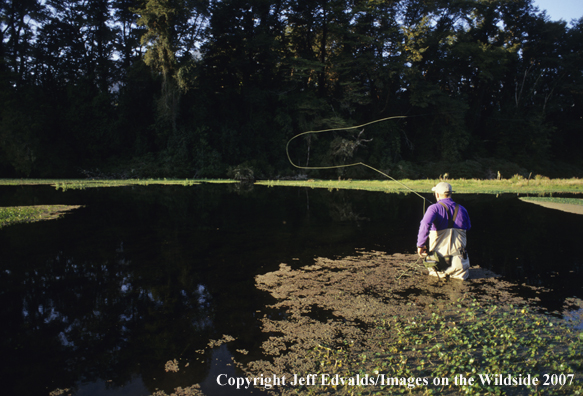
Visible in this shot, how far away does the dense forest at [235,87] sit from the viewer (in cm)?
2994

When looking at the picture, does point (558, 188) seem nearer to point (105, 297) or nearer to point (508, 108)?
point (508, 108)

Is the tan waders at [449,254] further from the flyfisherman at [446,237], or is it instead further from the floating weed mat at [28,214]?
the floating weed mat at [28,214]

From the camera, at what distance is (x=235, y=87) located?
114ft

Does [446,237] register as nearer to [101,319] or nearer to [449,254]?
[449,254]

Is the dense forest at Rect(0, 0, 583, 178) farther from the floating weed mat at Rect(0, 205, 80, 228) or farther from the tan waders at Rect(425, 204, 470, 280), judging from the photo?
the tan waders at Rect(425, 204, 470, 280)

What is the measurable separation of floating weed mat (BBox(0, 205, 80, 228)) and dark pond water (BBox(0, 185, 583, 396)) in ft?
1.95

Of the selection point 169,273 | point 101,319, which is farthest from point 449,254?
point 101,319

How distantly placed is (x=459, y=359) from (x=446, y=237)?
9.09 feet

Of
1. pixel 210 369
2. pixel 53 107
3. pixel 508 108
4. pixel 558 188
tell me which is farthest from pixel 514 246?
pixel 508 108

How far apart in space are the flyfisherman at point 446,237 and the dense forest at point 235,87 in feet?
82.8

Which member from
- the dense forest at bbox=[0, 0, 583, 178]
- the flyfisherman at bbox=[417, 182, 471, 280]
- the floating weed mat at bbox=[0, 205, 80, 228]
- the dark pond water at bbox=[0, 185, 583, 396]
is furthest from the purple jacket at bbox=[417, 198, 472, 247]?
the dense forest at bbox=[0, 0, 583, 178]

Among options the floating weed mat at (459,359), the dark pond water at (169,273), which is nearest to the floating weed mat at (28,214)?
the dark pond water at (169,273)

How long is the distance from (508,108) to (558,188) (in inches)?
936

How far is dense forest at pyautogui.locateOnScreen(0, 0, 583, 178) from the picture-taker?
29.9 meters
